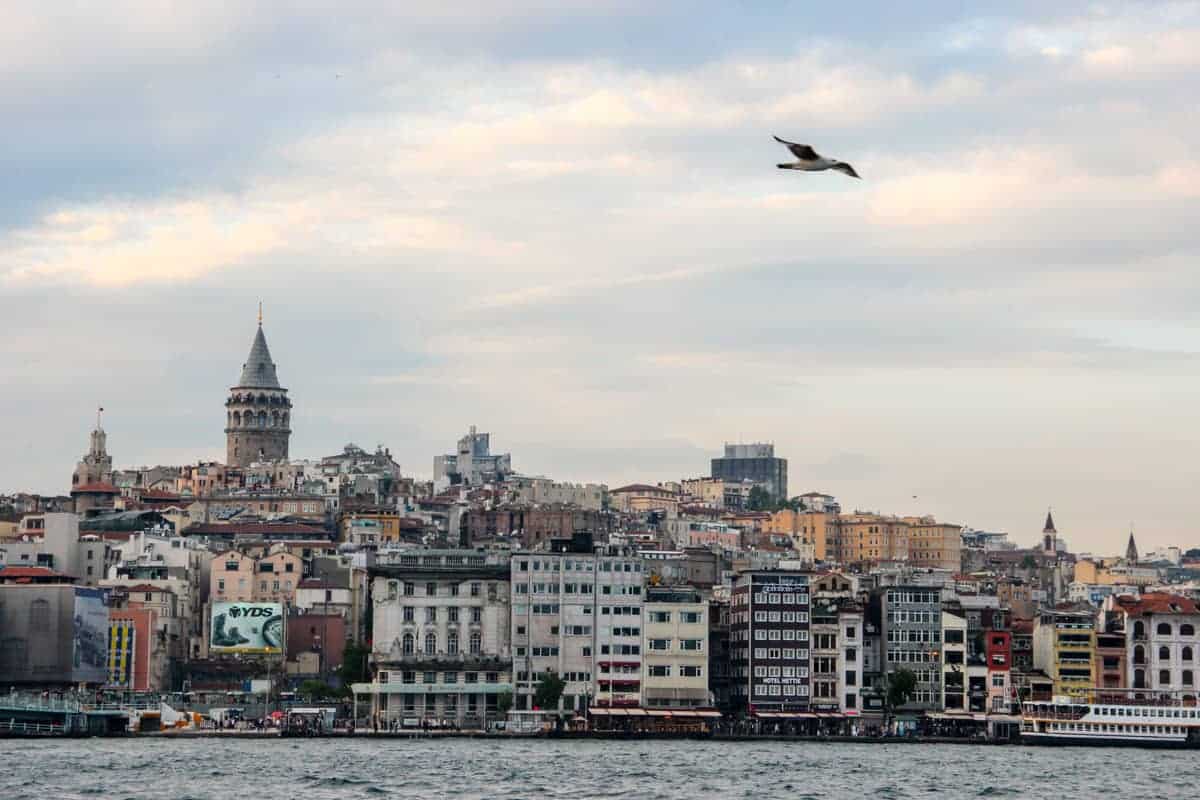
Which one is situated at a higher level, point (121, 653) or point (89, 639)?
point (89, 639)

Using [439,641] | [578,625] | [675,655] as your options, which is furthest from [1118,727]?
[439,641]

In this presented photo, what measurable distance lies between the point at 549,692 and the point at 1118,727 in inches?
973

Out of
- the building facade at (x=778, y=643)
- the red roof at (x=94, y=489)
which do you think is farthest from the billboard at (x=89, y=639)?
the red roof at (x=94, y=489)

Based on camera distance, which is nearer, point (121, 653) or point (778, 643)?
point (778, 643)

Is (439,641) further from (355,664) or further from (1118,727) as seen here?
(1118,727)

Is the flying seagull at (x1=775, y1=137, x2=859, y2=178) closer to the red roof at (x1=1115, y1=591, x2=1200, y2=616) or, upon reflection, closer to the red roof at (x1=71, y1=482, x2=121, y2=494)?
the red roof at (x1=1115, y1=591, x2=1200, y2=616)

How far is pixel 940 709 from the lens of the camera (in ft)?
379

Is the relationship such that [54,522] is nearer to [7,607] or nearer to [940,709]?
[7,607]

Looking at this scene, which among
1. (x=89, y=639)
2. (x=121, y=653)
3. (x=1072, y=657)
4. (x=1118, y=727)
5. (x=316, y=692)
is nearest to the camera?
(x=1118, y=727)

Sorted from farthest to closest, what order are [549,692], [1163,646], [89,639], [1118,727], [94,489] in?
1. [94,489]
2. [89,639]
3. [1163,646]
4. [549,692]
5. [1118,727]

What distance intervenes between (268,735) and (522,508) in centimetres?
7558

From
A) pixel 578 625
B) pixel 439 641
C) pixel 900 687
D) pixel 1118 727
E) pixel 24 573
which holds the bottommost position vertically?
pixel 1118 727

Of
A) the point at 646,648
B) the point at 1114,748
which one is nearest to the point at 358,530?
the point at 646,648

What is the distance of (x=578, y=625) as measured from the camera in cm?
11506
